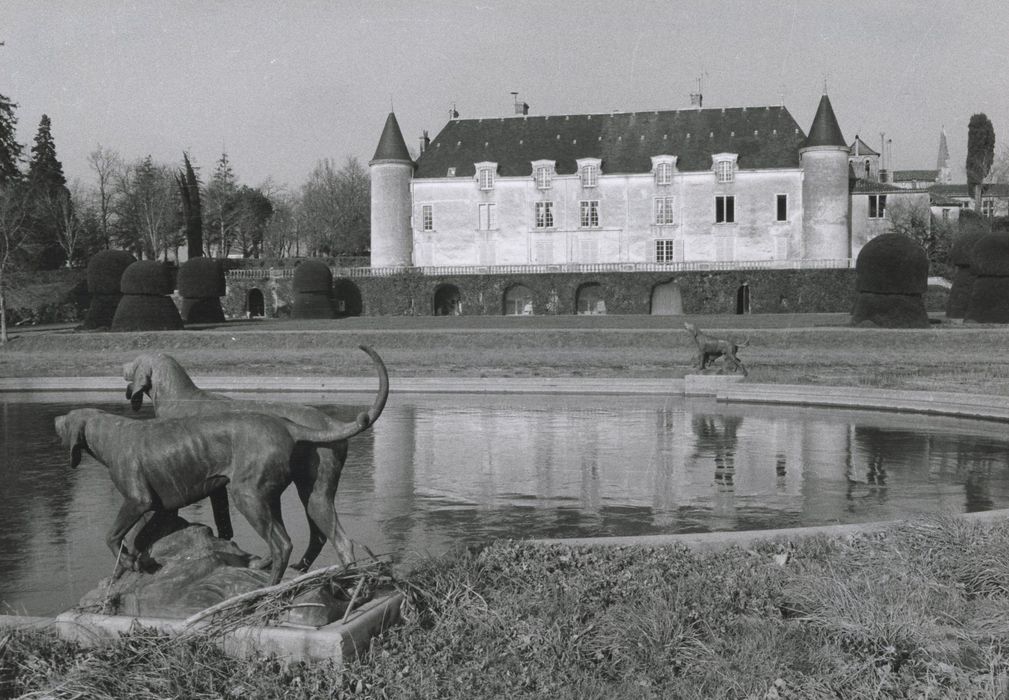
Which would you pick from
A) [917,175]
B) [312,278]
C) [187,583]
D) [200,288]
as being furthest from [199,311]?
[917,175]

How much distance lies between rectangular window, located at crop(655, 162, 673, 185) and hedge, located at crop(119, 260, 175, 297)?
108 feet

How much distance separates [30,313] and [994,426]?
52832mm

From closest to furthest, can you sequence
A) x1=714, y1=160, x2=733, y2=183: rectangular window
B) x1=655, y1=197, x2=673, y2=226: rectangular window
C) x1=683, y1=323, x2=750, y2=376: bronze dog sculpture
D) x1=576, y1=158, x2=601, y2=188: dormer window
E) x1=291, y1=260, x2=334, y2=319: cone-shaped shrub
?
x1=683, y1=323, x2=750, y2=376: bronze dog sculpture, x1=291, y1=260, x2=334, y2=319: cone-shaped shrub, x1=714, y1=160, x2=733, y2=183: rectangular window, x1=655, y1=197, x2=673, y2=226: rectangular window, x1=576, y1=158, x2=601, y2=188: dormer window

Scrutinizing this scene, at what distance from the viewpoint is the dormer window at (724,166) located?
62.4m

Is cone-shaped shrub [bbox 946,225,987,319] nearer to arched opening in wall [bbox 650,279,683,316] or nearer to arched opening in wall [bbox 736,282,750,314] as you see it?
arched opening in wall [bbox 736,282,750,314]

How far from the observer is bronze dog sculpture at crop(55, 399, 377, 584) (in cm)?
622

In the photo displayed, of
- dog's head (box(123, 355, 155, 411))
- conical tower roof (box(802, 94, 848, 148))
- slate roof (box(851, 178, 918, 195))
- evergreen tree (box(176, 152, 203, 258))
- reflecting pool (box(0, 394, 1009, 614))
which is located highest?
conical tower roof (box(802, 94, 848, 148))

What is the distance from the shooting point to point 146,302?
136ft

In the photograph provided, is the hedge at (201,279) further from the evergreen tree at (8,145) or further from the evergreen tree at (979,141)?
the evergreen tree at (979,141)

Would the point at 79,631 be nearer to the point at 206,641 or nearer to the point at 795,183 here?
the point at 206,641

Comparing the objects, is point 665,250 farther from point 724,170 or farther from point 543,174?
point 543,174

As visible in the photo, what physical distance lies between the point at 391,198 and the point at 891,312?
126 feet

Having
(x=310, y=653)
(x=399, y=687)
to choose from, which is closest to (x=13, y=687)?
(x=310, y=653)

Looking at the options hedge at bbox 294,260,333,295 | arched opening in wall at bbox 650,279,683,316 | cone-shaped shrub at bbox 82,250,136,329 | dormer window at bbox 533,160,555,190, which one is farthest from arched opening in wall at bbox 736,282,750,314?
cone-shaped shrub at bbox 82,250,136,329
